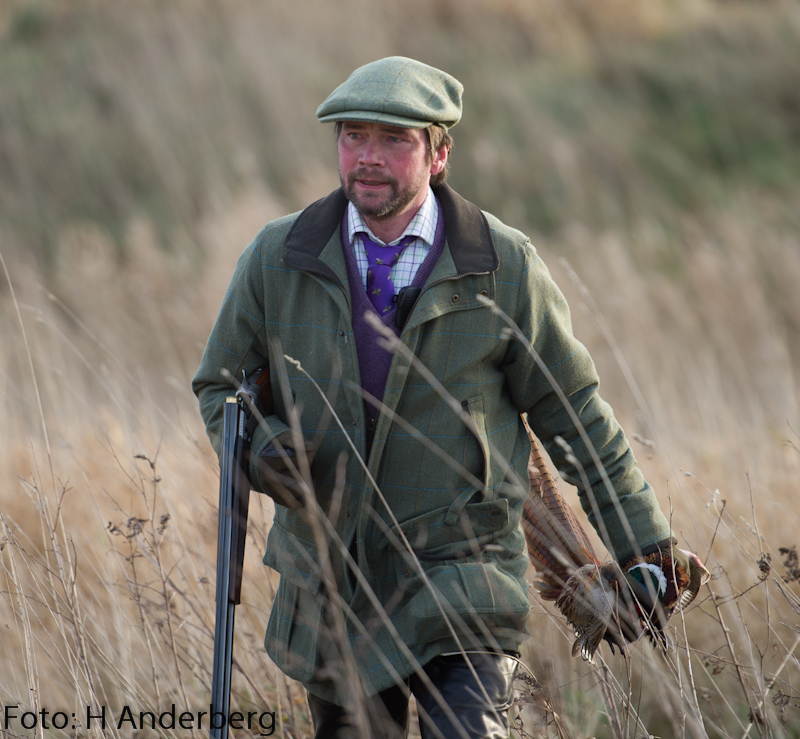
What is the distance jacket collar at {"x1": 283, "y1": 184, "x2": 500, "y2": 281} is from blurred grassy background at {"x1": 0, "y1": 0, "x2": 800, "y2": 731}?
1924 millimetres

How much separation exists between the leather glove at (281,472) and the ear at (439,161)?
0.78 metres

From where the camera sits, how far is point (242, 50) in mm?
12883

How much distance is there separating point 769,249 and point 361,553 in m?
7.78

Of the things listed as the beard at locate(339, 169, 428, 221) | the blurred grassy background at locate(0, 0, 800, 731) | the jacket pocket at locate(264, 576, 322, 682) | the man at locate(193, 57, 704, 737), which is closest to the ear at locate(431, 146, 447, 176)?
the man at locate(193, 57, 704, 737)

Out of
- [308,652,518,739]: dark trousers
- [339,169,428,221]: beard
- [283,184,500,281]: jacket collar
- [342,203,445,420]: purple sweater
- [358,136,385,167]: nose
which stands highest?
[358,136,385,167]: nose

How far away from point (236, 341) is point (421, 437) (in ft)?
1.82

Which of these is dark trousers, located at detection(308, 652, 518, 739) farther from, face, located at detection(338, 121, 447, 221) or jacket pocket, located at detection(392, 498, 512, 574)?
face, located at detection(338, 121, 447, 221)

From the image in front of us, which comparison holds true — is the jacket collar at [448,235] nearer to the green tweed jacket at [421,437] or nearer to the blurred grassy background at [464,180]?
the green tweed jacket at [421,437]

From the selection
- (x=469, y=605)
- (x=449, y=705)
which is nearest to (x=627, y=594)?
(x=469, y=605)

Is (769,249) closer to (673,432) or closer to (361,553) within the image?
(673,432)

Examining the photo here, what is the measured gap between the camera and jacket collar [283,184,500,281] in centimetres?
215

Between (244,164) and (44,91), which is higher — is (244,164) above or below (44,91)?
below

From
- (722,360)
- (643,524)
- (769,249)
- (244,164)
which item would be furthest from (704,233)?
(643,524)

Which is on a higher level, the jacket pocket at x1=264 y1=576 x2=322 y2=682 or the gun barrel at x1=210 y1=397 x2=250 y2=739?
the gun barrel at x1=210 y1=397 x2=250 y2=739
